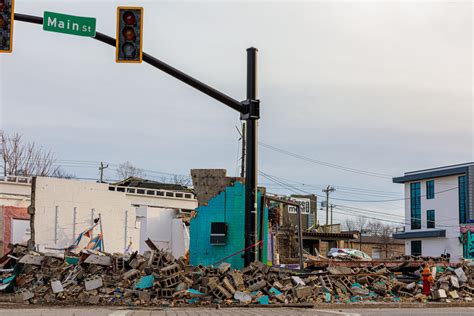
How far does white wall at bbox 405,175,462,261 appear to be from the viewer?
2600 inches

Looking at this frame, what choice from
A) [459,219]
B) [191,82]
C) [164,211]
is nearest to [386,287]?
[191,82]

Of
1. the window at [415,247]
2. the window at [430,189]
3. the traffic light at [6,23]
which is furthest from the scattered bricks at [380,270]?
the window at [415,247]

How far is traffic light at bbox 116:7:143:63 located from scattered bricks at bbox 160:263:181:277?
5.84 meters

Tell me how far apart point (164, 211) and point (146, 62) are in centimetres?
2924

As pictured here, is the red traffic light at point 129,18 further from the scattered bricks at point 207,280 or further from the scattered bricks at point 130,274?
the scattered bricks at point 130,274

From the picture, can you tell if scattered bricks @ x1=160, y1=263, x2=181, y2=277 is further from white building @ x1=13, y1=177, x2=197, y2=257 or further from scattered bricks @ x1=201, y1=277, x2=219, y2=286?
white building @ x1=13, y1=177, x2=197, y2=257

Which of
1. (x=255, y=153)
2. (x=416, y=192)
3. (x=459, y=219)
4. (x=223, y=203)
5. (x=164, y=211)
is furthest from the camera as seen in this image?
(x=416, y=192)

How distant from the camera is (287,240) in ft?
159

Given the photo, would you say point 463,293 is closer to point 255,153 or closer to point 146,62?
point 255,153

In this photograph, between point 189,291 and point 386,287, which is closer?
point 189,291

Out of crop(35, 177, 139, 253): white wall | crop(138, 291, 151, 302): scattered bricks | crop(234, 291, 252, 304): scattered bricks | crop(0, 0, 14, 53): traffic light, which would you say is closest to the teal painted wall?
crop(234, 291, 252, 304): scattered bricks

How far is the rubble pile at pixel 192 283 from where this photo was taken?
17.8m

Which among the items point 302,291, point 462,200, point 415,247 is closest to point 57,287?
point 302,291

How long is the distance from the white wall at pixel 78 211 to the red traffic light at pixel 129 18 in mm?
22408
